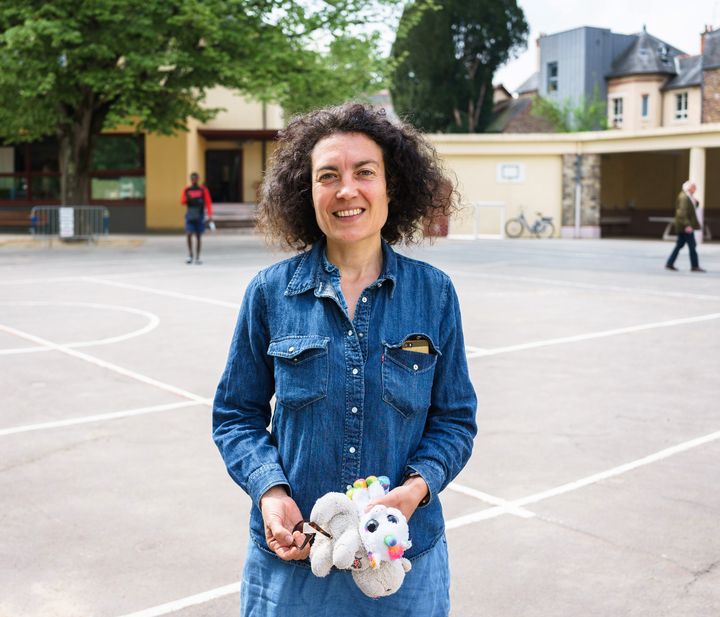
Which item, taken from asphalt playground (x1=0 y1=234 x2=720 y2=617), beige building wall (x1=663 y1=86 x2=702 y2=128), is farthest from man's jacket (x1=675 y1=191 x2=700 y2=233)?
beige building wall (x1=663 y1=86 x2=702 y2=128)

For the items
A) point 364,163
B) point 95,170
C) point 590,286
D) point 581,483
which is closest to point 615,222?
point 95,170

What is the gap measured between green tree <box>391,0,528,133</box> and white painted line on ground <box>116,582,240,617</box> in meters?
48.5

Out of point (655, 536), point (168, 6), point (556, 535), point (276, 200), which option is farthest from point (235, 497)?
point (168, 6)

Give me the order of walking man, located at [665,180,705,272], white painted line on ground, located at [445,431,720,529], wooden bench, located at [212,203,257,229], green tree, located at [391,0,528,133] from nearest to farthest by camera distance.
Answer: white painted line on ground, located at [445,431,720,529] → walking man, located at [665,180,705,272] → wooden bench, located at [212,203,257,229] → green tree, located at [391,0,528,133]

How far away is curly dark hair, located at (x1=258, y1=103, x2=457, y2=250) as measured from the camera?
2250 millimetres

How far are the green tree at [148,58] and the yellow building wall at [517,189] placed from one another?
850 cm

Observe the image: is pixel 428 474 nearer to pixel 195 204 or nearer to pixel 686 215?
pixel 686 215

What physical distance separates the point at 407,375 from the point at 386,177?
0.51 m

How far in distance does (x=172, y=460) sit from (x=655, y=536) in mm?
2864

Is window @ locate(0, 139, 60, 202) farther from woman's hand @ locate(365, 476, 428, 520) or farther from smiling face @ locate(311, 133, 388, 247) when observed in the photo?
woman's hand @ locate(365, 476, 428, 520)

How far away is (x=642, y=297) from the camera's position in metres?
14.5

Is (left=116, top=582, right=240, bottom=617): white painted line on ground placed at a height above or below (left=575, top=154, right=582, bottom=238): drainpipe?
below

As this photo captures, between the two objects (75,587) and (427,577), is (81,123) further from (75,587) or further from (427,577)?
(427,577)

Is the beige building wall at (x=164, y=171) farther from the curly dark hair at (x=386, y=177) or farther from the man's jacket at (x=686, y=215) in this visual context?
the curly dark hair at (x=386, y=177)
